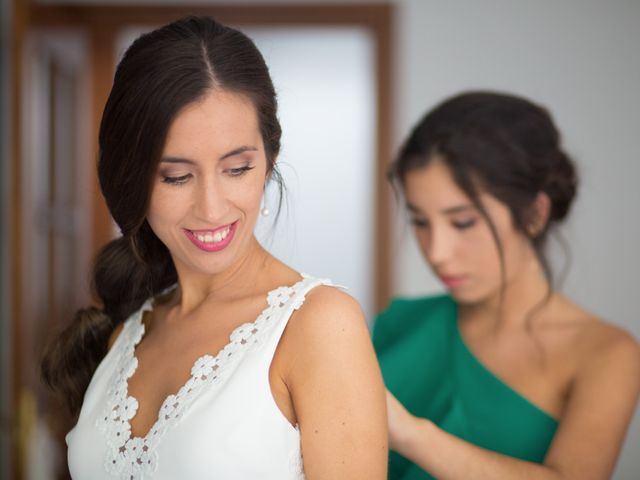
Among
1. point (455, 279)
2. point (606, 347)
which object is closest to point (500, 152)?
point (455, 279)

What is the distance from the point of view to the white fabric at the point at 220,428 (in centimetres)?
112

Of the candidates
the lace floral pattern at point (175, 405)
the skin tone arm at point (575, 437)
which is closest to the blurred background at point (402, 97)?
the skin tone arm at point (575, 437)

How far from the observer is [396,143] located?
12.7 feet

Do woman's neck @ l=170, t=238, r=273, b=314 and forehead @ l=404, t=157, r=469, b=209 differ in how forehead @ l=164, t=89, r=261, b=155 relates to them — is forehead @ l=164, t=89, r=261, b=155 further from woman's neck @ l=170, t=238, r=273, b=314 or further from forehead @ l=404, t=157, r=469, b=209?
forehead @ l=404, t=157, r=469, b=209

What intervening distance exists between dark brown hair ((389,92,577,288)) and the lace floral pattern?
2.34 feet

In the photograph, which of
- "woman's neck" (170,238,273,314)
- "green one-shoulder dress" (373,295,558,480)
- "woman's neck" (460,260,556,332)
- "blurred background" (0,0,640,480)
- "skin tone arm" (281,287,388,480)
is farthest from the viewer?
"blurred background" (0,0,640,480)

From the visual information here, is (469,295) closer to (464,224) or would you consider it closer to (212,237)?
(464,224)

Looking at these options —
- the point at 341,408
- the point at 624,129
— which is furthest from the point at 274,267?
the point at 624,129

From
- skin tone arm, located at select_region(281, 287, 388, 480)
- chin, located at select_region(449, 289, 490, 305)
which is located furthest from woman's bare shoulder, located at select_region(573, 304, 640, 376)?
skin tone arm, located at select_region(281, 287, 388, 480)

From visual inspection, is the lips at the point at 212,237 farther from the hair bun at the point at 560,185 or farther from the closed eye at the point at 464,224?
the hair bun at the point at 560,185

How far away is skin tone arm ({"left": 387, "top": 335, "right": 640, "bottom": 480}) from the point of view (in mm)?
1423

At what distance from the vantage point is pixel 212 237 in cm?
121

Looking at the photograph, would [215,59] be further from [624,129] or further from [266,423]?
[624,129]

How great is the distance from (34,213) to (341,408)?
111 inches
